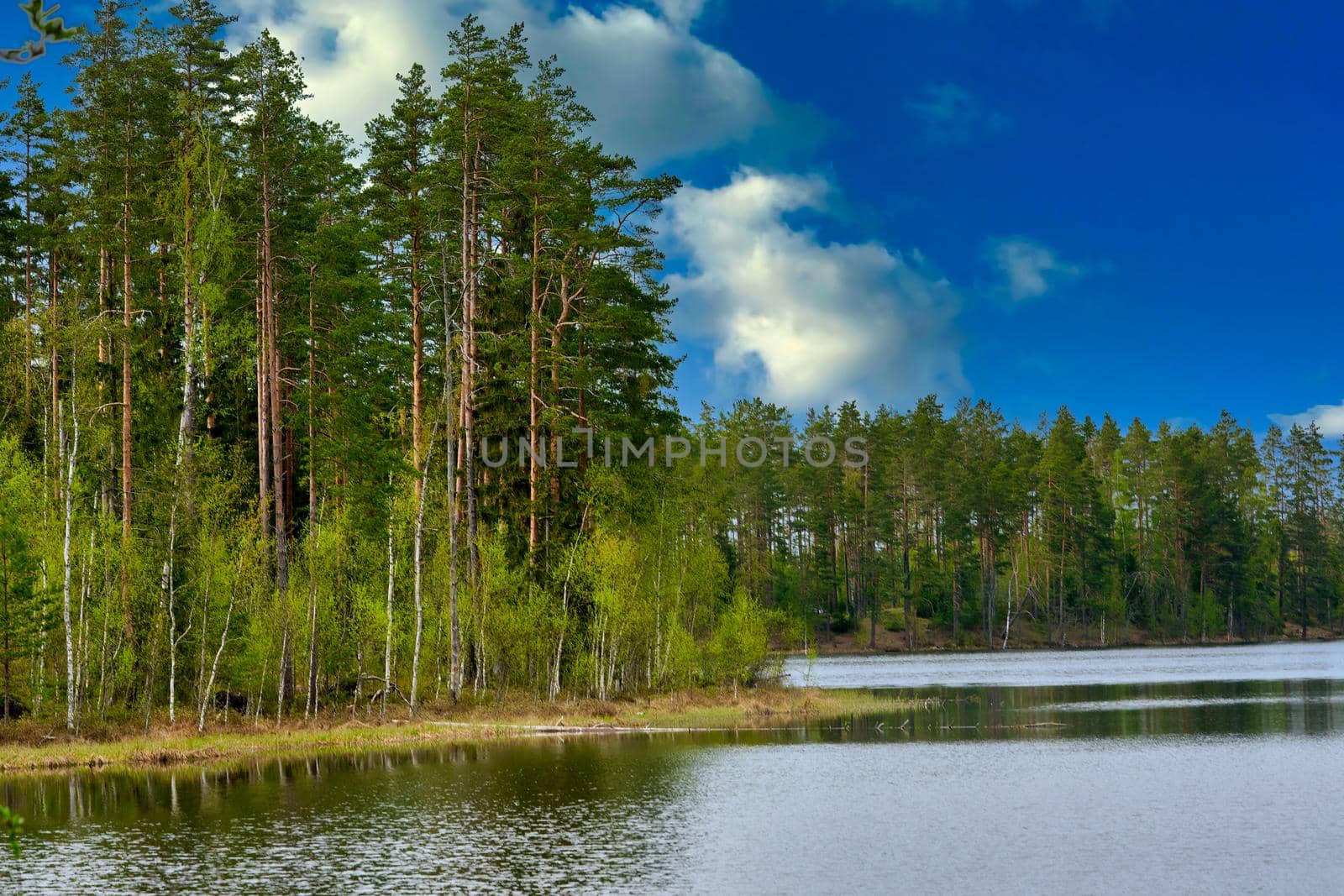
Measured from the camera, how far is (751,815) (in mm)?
24906

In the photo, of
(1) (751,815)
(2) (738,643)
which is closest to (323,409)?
(2) (738,643)

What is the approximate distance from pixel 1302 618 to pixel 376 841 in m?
134

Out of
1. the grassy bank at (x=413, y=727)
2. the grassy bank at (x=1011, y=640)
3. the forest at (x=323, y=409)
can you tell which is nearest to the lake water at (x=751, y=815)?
the grassy bank at (x=413, y=727)

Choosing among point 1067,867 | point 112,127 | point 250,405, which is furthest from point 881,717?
point 112,127

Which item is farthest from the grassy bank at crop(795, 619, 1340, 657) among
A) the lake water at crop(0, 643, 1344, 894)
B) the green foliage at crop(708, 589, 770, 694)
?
the lake water at crop(0, 643, 1344, 894)

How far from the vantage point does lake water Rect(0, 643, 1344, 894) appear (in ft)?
63.2

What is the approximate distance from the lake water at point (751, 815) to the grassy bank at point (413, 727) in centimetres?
183

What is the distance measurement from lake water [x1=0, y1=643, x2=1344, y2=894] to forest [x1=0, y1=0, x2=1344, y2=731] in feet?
27.3

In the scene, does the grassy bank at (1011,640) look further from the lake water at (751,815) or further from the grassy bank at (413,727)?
the lake water at (751,815)

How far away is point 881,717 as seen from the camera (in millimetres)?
46719

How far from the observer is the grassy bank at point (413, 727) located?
113ft

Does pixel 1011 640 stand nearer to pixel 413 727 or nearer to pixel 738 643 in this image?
pixel 738 643

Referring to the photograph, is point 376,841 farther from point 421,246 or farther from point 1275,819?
point 421,246

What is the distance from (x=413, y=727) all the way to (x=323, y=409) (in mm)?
15413
